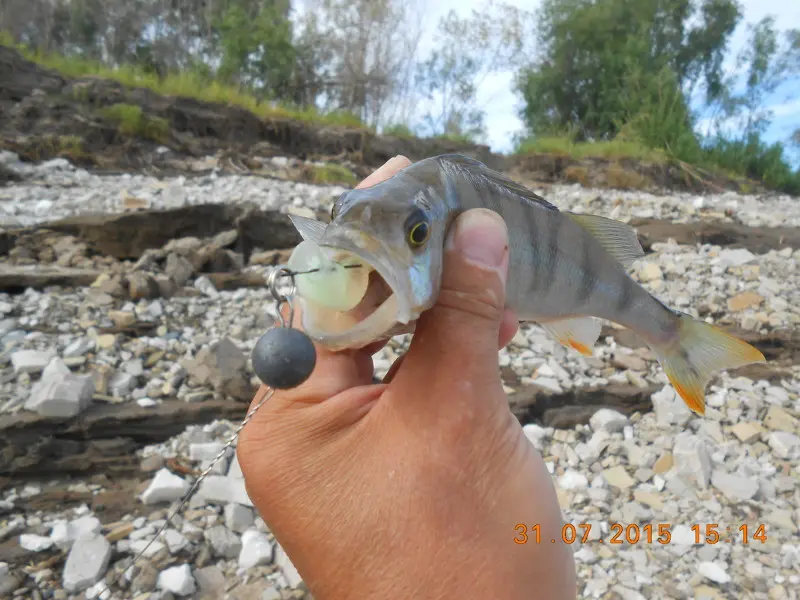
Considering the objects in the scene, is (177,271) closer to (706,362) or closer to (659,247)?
(706,362)

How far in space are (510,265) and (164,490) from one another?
2190mm

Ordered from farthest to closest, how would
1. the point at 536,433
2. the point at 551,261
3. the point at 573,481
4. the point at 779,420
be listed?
the point at 779,420 < the point at 536,433 < the point at 573,481 < the point at 551,261

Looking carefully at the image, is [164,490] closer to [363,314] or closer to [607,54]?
[363,314]

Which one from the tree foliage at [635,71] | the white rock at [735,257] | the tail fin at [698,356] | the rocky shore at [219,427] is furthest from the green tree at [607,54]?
the tail fin at [698,356]

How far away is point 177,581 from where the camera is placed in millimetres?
2248

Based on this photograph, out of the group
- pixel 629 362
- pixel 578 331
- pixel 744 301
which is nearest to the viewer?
pixel 578 331

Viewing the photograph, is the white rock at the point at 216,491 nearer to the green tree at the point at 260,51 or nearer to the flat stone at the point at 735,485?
the flat stone at the point at 735,485

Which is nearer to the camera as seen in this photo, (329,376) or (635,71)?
(329,376)

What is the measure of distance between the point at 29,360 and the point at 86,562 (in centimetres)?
167

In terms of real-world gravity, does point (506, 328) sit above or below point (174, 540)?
above

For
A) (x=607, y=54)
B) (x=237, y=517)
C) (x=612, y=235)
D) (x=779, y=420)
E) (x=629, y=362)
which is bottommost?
(x=237, y=517)

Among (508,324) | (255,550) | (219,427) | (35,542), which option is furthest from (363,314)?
(219,427)

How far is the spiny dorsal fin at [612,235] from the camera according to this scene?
1.85 m

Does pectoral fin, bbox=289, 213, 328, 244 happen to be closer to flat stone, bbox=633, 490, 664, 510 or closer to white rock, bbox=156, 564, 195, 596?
white rock, bbox=156, 564, 195, 596
